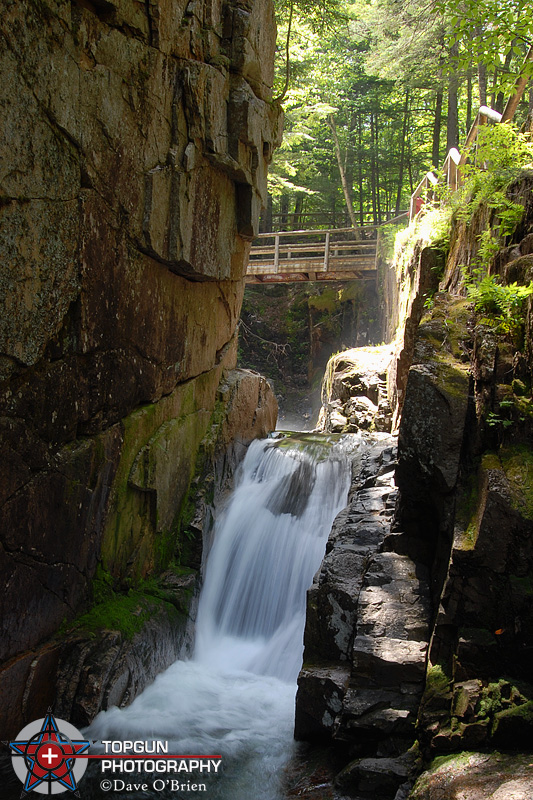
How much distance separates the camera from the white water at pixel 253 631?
5.70 m

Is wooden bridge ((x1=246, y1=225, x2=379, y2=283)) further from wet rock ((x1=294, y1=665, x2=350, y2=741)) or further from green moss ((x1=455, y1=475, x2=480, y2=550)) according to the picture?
wet rock ((x1=294, y1=665, x2=350, y2=741))

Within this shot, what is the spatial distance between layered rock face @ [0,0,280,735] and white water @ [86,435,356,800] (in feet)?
3.28

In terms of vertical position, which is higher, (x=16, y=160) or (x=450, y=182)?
(x=450, y=182)

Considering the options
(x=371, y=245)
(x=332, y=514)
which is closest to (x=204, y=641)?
(x=332, y=514)

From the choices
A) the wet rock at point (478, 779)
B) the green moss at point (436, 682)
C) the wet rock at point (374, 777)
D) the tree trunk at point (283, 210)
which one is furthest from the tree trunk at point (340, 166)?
the wet rock at point (478, 779)

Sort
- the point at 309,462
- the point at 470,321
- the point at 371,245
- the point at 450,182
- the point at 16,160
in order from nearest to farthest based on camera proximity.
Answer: the point at 16,160
the point at 470,321
the point at 309,462
the point at 450,182
the point at 371,245

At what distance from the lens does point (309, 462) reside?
10.2 meters

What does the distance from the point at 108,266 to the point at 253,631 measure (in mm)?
4878

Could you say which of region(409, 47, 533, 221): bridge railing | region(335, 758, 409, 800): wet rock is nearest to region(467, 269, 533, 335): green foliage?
region(409, 47, 533, 221): bridge railing

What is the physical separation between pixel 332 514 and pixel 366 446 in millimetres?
1730

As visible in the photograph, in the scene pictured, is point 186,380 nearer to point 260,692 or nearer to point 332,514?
point 332,514

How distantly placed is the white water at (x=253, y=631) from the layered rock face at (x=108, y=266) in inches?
39.3

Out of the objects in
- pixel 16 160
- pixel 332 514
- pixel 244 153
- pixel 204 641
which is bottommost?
pixel 204 641

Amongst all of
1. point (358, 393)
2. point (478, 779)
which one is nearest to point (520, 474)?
point (478, 779)
